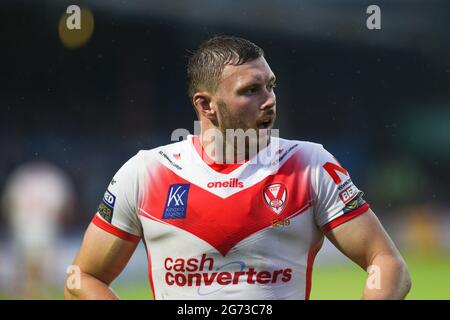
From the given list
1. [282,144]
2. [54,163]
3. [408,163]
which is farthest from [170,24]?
[282,144]

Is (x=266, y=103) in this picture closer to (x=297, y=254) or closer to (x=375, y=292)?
(x=297, y=254)

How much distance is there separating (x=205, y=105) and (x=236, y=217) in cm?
67

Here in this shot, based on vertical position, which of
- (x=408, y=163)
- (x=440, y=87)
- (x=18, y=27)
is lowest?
(x=408, y=163)

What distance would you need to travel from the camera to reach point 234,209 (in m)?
4.14

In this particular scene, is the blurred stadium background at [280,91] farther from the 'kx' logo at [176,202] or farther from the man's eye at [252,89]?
the man's eye at [252,89]

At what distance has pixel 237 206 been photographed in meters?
4.15

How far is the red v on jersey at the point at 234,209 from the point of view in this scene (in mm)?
4109

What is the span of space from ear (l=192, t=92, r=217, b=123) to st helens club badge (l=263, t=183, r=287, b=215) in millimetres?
500

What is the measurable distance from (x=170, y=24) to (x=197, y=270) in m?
15.1

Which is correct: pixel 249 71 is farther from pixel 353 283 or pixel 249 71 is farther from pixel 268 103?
pixel 353 283

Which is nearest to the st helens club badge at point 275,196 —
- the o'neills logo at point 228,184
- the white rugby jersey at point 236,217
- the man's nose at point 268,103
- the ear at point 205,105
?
the white rugby jersey at point 236,217

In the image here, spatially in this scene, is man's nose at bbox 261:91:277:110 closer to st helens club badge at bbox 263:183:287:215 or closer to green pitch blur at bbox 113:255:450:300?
st helens club badge at bbox 263:183:287:215

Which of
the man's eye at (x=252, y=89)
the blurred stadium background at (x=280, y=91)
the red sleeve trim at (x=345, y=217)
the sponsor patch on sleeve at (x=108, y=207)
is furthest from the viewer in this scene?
the blurred stadium background at (x=280, y=91)

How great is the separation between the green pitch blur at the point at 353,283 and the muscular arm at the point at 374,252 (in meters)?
7.75
